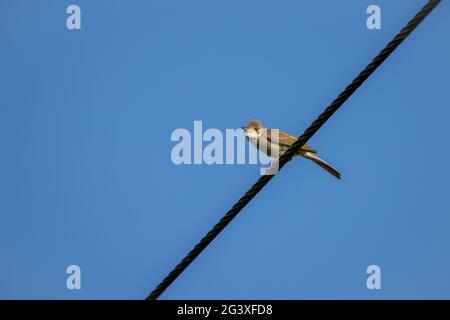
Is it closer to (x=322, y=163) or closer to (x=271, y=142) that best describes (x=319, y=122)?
(x=322, y=163)

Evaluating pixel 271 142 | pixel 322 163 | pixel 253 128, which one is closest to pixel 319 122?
pixel 322 163

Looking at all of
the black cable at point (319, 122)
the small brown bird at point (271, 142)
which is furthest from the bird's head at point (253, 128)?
the black cable at point (319, 122)

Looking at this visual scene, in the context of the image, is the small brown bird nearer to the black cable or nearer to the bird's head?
the bird's head

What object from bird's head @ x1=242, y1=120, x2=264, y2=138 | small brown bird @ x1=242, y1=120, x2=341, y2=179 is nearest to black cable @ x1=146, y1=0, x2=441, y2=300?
small brown bird @ x1=242, y1=120, x2=341, y2=179

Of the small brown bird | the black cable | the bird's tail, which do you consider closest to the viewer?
the black cable

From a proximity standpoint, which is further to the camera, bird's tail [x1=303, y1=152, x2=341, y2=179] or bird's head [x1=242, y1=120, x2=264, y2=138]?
bird's head [x1=242, y1=120, x2=264, y2=138]

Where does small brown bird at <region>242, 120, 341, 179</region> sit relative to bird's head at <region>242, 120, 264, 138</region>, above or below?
below
